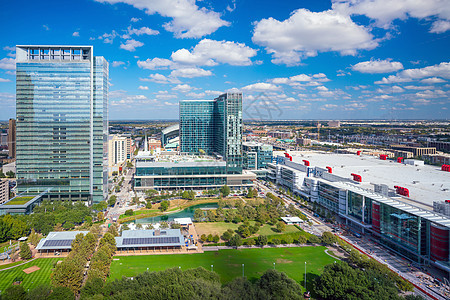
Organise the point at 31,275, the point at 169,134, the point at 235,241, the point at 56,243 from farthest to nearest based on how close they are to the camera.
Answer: the point at 169,134 < the point at 235,241 < the point at 56,243 < the point at 31,275

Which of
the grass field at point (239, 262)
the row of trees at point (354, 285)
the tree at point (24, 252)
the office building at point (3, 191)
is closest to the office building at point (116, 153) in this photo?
the office building at point (3, 191)

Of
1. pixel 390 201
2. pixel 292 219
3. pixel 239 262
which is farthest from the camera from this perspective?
pixel 292 219

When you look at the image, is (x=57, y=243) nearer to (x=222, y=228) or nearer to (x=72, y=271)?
(x=72, y=271)

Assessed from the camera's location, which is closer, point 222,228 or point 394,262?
point 394,262

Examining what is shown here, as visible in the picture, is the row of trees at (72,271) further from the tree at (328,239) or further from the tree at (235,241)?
the tree at (328,239)

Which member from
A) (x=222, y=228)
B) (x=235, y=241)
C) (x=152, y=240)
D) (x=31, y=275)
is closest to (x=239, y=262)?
(x=235, y=241)

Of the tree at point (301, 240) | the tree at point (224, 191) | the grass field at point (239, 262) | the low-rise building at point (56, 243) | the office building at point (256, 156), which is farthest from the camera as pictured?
the office building at point (256, 156)

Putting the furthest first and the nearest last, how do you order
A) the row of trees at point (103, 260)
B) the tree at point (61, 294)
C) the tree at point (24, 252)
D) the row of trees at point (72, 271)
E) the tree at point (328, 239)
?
the tree at point (328, 239)
the tree at point (24, 252)
the row of trees at point (103, 260)
the row of trees at point (72, 271)
the tree at point (61, 294)

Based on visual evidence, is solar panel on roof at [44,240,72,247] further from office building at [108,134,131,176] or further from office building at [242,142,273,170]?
office building at [108,134,131,176]
